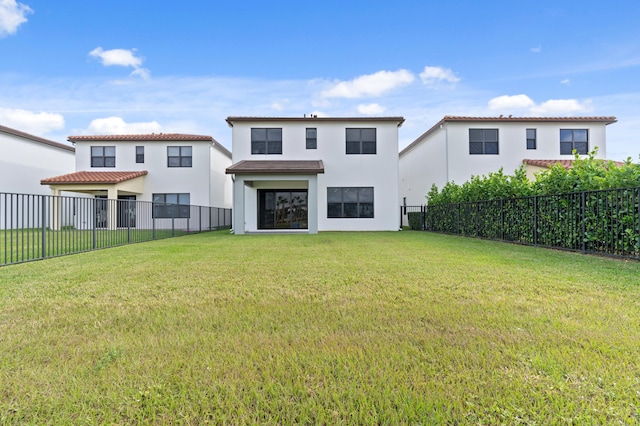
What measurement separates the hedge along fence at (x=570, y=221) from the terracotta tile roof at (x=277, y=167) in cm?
719

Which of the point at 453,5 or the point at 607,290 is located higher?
the point at 453,5

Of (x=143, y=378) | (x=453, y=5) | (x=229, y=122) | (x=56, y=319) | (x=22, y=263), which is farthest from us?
(x=229, y=122)

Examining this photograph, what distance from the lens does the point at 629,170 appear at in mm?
7070

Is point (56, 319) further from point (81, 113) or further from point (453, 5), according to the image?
point (81, 113)

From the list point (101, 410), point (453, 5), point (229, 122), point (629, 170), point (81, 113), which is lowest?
point (101, 410)

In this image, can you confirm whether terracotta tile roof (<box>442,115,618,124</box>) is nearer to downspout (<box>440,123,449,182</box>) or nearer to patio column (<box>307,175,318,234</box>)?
downspout (<box>440,123,449,182</box>)

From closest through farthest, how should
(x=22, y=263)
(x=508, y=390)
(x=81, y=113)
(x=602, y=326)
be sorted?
(x=508, y=390)
(x=602, y=326)
(x=22, y=263)
(x=81, y=113)

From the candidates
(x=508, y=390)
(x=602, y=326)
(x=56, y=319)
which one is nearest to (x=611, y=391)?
(x=508, y=390)

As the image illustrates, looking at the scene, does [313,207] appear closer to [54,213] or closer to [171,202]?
[54,213]

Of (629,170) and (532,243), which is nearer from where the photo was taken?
(629,170)

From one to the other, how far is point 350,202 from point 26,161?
20.5 m

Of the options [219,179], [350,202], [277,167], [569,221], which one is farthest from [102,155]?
[569,221]

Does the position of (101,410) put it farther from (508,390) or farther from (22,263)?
(22,263)

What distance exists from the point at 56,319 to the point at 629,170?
33.6ft
